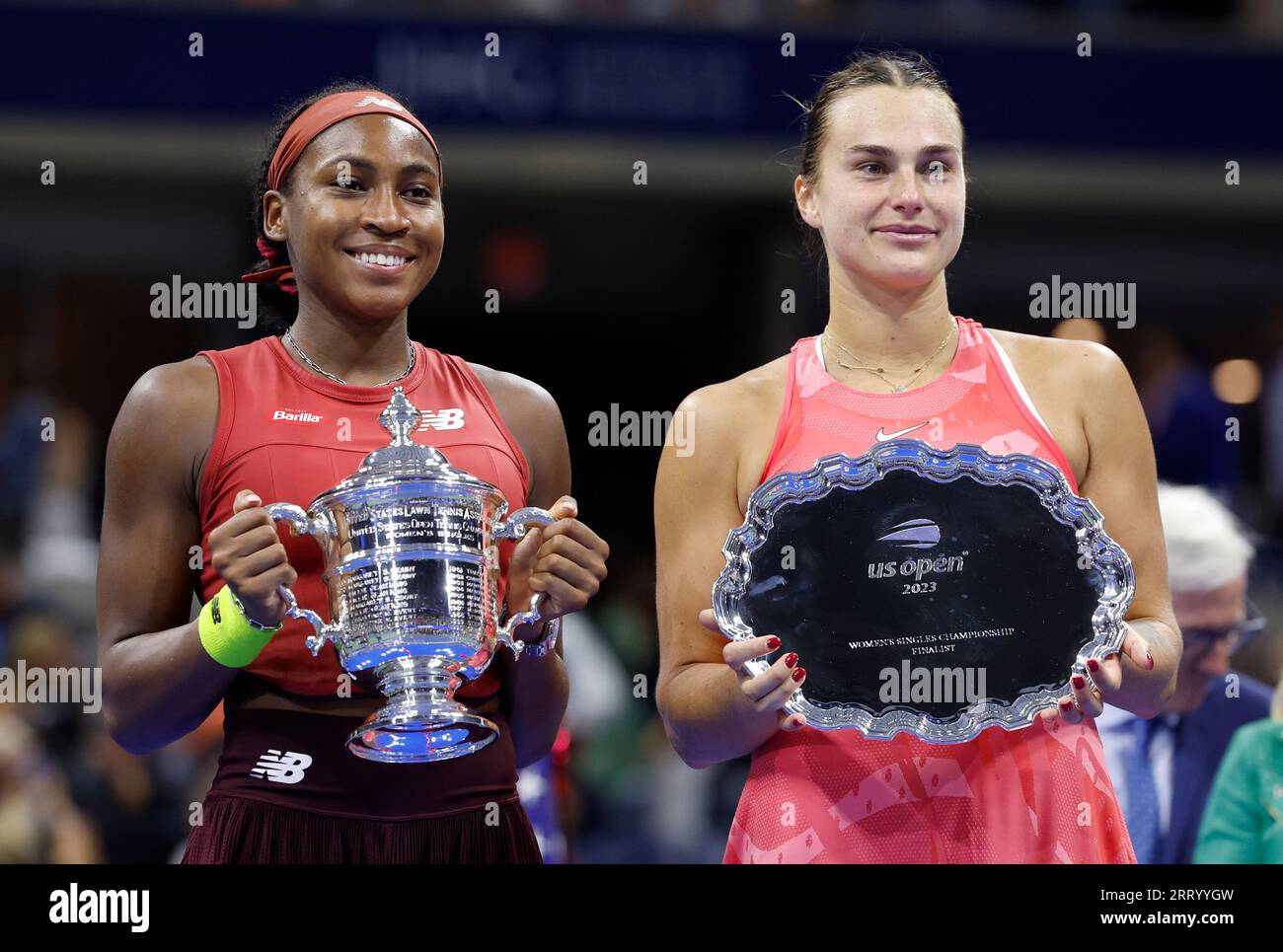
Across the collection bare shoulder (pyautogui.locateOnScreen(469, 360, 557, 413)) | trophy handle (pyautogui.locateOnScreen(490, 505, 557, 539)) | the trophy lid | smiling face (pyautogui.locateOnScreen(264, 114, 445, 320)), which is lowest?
trophy handle (pyautogui.locateOnScreen(490, 505, 557, 539))

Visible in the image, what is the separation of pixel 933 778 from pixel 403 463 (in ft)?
2.45

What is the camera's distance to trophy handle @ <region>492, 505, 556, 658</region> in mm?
2096

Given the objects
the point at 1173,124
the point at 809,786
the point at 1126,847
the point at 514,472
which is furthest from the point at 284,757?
the point at 1173,124

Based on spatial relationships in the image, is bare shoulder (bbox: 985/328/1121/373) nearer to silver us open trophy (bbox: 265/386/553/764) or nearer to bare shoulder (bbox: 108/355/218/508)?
silver us open trophy (bbox: 265/386/553/764)

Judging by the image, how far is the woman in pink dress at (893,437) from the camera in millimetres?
2154

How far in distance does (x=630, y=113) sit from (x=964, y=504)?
2.58 meters

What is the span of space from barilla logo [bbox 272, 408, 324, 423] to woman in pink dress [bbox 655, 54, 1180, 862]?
444mm

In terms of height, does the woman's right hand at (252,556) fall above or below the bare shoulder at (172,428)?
below

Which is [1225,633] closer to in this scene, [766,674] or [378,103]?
[766,674]

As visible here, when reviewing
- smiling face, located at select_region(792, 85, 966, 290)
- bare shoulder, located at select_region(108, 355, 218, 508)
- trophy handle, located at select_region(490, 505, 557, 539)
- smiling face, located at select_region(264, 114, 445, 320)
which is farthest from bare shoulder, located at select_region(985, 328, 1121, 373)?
bare shoulder, located at select_region(108, 355, 218, 508)

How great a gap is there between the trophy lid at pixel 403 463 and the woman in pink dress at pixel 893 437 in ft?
0.99

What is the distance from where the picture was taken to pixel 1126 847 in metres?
2.19

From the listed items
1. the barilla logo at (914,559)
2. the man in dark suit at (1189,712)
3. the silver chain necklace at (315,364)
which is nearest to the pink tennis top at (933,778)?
the barilla logo at (914,559)

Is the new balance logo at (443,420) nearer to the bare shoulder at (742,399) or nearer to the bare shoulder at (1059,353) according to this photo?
the bare shoulder at (742,399)
